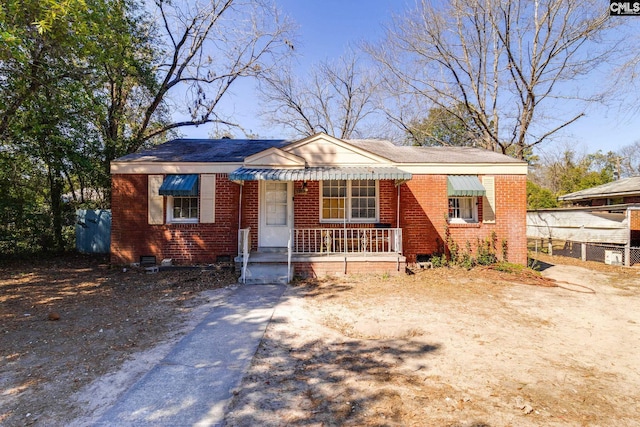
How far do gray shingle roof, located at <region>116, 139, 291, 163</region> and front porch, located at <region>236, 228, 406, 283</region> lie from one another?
2.96 m

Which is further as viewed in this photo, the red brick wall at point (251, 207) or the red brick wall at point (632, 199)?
the red brick wall at point (632, 199)

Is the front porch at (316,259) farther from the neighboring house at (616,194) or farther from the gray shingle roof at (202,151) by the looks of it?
the neighboring house at (616,194)

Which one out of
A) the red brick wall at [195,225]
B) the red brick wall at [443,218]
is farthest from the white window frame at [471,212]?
the red brick wall at [195,225]

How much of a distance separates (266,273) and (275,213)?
2.31 m

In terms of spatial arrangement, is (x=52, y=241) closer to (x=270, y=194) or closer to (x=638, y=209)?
(x=270, y=194)

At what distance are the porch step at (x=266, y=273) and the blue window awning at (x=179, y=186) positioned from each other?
322 centimetres

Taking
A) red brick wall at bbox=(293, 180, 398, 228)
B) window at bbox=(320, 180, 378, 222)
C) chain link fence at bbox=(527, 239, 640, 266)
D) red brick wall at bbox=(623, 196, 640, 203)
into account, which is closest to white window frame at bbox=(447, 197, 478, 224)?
red brick wall at bbox=(293, 180, 398, 228)

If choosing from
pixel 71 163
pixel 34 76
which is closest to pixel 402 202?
pixel 34 76

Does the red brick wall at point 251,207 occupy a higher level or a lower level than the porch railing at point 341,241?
higher

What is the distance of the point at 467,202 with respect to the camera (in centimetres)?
1016

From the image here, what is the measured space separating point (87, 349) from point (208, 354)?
1747 mm

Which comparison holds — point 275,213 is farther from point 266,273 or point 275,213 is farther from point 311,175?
point 266,273

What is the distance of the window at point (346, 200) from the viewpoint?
9.67 m

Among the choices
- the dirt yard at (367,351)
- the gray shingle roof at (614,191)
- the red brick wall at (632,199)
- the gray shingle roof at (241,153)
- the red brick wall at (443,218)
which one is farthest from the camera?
the red brick wall at (632,199)
